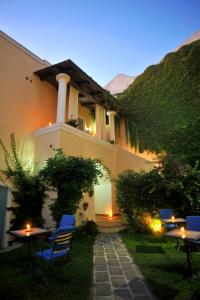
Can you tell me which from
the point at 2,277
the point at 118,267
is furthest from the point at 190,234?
the point at 2,277

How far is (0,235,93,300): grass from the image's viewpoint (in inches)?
136

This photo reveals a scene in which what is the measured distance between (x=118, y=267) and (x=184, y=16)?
11613mm

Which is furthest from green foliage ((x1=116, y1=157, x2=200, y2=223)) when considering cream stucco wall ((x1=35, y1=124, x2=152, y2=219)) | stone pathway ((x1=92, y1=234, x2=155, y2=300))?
stone pathway ((x1=92, y1=234, x2=155, y2=300))

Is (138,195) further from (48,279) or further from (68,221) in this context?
(48,279)

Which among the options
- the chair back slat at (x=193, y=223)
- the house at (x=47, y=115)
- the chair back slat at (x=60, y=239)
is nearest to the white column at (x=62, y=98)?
the house at (x=47, y=115)

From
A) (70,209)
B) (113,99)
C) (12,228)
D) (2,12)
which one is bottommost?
(12,228)

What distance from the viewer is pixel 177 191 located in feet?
27.0

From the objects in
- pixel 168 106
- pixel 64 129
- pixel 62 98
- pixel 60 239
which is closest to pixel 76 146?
pixel 64 129

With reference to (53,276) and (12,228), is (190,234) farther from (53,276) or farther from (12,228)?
(12,228)

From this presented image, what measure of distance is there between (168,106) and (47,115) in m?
6.62

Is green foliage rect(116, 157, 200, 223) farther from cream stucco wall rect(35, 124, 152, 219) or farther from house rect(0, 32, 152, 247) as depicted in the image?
house rect(0, 32, 152, 247)

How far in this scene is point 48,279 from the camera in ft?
13.4

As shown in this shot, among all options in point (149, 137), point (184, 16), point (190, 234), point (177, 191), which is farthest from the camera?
point (149, 137)

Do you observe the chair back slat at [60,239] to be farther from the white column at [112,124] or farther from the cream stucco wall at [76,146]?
the white column at [112,124]
